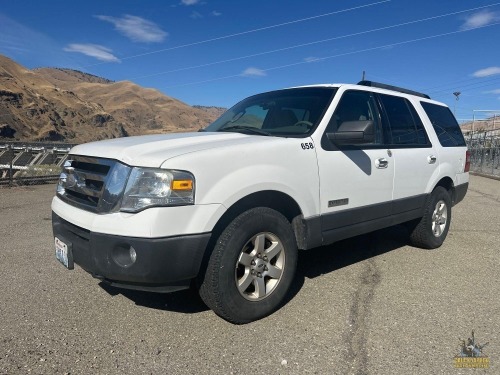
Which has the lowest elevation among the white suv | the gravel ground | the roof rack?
the gravel ground

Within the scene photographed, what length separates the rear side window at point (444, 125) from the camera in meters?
5.34

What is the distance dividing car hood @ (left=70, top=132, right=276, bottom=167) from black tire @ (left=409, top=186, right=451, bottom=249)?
272 cm

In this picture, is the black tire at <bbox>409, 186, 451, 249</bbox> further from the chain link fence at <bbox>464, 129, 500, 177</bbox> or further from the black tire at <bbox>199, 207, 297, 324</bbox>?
the chain link fence at <bbox>464, 129, 500, 177</bbox>

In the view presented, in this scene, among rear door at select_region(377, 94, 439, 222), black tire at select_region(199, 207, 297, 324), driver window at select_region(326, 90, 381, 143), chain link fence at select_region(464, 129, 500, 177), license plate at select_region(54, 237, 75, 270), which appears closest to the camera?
black tire at select_region(199, 207, 297, 324)

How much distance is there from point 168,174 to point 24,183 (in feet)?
32.9

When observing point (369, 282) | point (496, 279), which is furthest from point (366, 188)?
point (496, 279)

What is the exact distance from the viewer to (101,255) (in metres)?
2.78

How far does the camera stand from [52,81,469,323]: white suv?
2740mm

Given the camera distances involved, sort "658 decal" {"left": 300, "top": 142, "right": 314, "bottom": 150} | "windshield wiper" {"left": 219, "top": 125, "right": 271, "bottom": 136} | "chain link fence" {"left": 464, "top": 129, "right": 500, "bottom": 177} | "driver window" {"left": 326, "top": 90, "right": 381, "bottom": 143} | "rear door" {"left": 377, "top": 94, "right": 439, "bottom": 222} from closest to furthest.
Answer: 1. "658 decal" {"left": 300, "top": 142, "right": 314, "bottom": 150}
2. "windshield wiper" {"left": 219, "top": 125, "right": 271, "bottom": 136}
3. "driver window" {"left": 326, "top": 90, "right": 381, "bottom": 143}
4. "rear door" {"left": 377, "top": 94, "right": 439, "bottom": 222}
5. "chain link fence" {"left": 464, "top": 129, "right": 500, "bottom": 177}

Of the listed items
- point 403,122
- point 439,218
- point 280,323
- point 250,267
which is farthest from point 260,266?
point 439,218

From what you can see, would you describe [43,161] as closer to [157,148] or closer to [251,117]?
[251,117]

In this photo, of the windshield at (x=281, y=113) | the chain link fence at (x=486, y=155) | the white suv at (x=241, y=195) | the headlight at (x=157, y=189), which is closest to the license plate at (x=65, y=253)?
the white suv at (x=241, y=195)

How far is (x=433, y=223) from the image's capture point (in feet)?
17.3

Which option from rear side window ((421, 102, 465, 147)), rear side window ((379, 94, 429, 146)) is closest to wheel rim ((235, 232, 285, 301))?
rear side window ((379, 94, 429, 146))
